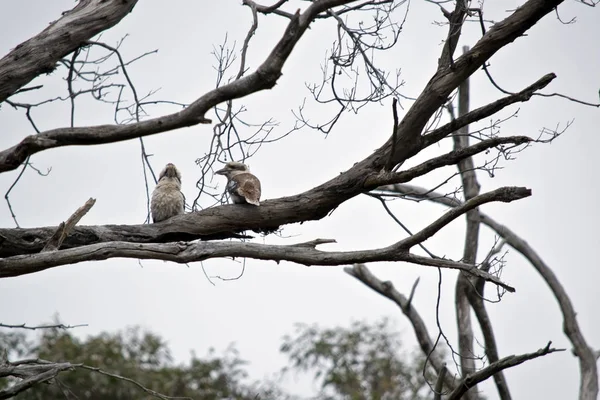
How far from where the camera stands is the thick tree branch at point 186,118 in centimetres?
370

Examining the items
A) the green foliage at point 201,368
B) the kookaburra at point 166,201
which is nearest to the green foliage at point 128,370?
the green foliage at point 201,368

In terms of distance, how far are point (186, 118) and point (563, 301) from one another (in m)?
6.81

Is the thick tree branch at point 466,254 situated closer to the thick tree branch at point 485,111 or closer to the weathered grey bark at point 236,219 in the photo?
the thick tree branch at point 485,111

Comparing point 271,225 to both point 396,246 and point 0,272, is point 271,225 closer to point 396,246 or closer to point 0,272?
point 396,246

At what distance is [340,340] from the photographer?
60.1ft

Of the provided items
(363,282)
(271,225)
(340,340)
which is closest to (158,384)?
(340,340)

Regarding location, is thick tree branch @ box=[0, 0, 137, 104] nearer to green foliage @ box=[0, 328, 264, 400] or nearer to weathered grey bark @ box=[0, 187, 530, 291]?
weathered grey bark @ box=[0, 187, 530, 291]

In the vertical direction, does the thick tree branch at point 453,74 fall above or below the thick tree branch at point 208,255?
above

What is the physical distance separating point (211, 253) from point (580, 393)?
17.9 feet

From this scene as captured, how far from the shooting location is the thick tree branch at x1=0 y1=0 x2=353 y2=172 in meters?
3.70

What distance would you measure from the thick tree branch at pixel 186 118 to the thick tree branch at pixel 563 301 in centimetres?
453

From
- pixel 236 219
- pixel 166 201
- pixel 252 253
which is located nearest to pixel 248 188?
pixel 236 219

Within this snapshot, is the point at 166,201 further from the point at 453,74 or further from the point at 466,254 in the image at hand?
the point at 466,254

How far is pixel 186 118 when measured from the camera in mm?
3785
